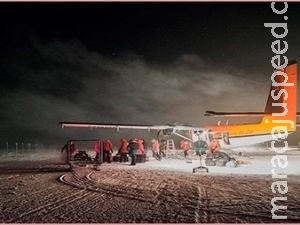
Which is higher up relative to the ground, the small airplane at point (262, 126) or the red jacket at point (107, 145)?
the small airplane at point (262, 126)

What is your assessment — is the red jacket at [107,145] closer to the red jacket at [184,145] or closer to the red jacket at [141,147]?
the red jacket at [141,147]

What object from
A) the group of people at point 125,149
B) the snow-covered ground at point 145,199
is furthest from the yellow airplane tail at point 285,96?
the group of people at point 125,149

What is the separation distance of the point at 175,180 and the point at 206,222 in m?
3.49

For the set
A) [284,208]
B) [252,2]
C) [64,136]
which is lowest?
[284,208]

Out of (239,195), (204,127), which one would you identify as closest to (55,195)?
(239,195)

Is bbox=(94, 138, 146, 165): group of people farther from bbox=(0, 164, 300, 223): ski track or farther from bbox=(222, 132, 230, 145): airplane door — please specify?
bbox=(222, 132, 230, 145): airplane door

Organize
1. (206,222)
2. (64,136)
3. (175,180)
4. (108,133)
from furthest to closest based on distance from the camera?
1. (108,133)
2. (64,136)
3. (175,180)
4. (206,222)

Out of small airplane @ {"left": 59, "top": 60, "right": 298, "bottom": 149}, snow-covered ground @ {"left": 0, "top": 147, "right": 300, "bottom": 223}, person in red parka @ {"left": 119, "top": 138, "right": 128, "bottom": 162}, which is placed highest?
small airplane @ {"left": 59, "top": 60, "right": 298, "bottom": 149}

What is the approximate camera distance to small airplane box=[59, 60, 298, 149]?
10992mm

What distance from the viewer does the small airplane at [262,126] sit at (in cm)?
1099

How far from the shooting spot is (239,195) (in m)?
7.55

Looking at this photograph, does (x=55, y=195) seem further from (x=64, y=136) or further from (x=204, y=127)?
(x=204, y=127)

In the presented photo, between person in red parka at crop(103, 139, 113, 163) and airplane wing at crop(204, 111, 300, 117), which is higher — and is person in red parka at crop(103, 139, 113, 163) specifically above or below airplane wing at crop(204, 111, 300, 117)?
below

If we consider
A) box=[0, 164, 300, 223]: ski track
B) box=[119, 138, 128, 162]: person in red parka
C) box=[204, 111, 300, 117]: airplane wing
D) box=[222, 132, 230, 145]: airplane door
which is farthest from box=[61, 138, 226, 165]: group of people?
box=[0, 164, 300, 223]: ski track
